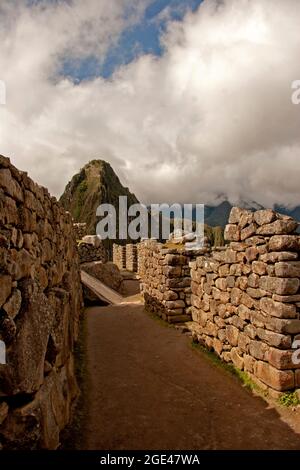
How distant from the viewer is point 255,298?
773cm

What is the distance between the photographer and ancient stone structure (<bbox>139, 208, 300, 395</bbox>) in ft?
22.5

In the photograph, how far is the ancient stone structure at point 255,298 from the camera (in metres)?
6.84

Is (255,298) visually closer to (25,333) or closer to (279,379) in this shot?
(279,379)

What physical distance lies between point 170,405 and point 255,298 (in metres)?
A: 2.71

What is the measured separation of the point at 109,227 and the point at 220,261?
6816 cm

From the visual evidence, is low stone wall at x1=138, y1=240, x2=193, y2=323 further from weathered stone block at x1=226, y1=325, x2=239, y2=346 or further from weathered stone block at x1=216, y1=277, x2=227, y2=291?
weathered stone block at x1=226, y1=325, x2=239, y2=346

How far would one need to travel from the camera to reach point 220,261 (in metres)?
9.31

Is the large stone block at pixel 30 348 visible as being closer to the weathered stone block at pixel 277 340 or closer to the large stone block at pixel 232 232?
the weathered stone block at pixel 277 340

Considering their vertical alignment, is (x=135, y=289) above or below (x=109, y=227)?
below

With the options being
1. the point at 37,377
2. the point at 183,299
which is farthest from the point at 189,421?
the point at 183,299

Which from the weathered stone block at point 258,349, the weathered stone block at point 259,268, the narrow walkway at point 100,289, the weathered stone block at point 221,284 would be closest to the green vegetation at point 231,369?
the weathered stone block at point 258,349

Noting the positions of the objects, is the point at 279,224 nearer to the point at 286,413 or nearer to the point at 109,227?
the point at 286,413

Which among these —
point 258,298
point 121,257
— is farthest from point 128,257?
point 258,298
